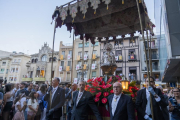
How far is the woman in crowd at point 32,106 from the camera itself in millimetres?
4766

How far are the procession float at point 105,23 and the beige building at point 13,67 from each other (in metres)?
41.1

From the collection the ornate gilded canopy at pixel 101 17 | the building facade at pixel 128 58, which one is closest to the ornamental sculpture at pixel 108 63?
the ornate gilded canopy at pixel 101 17

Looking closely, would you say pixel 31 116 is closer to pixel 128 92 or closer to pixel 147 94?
pixel 128 92

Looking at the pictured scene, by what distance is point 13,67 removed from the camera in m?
42.8

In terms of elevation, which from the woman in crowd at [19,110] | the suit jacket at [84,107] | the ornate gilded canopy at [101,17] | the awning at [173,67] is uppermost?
the ornate gilded canopy at [101,17]

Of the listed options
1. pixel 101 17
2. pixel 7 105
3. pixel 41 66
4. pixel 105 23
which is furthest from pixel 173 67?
pixel 41 66

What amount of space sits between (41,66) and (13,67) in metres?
12.3

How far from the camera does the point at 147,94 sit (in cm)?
334

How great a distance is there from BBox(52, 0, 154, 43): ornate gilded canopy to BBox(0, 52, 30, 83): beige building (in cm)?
4110

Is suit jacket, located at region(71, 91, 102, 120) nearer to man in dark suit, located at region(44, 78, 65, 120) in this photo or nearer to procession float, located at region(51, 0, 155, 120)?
procession float, located at region(51, 0, 155, 120)

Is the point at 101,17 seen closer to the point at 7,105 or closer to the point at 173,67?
the point at 7,105

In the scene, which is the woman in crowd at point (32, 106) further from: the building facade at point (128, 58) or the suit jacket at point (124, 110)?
the building facade at point (128, 58)

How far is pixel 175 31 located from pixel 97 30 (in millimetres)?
4906

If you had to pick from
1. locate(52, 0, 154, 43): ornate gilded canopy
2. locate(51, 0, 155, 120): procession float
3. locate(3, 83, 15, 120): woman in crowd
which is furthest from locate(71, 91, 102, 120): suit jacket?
locate(52, 0, 154, 43): ornate gilded canopy
